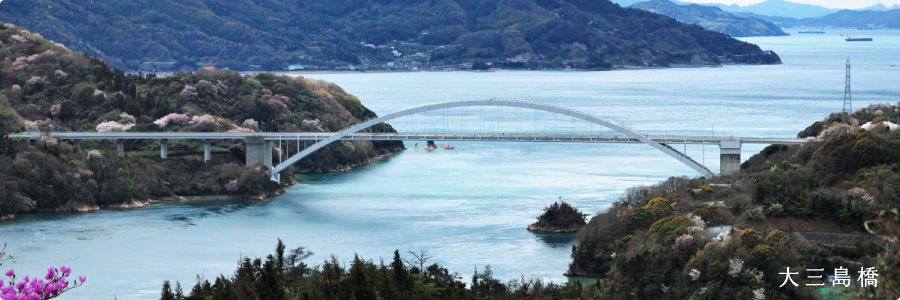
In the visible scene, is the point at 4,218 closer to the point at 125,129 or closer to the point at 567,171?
the point at 125,129

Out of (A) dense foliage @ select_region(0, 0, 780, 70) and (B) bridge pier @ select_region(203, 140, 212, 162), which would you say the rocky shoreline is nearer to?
(B) bridge pier @ select_region(203, 140, 212, 162)

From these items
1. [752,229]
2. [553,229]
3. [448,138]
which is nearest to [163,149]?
[448,138]

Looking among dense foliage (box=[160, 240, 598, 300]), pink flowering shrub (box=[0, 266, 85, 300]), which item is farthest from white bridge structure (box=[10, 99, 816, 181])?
pink flowering shrub (box=[0, 266, 85, 300])

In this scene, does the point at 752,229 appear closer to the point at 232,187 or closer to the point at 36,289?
the point at 36,289

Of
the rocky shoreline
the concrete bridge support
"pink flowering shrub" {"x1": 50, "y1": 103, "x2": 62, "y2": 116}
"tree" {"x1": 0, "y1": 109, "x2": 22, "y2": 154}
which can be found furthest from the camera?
"pink flowering shrub" {"x1": 50, "y1": 103, "x2": 62, "y2": 116}

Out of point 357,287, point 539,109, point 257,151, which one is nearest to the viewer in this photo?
point 357,287

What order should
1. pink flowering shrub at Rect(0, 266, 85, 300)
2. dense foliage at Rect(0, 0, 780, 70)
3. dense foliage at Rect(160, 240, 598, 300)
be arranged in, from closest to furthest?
pink flowering shrub at Rect(0, 266, 85, 300) → dense foliage at Rect(160, 240, 598, 300) → dense foliage at Rect(0, 0, 780, 70)
